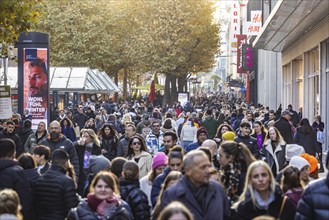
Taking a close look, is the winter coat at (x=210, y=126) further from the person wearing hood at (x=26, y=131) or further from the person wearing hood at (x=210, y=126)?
the person wearing hood at (x=26, y=131)

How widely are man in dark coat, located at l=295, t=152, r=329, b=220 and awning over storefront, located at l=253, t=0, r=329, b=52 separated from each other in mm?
13799

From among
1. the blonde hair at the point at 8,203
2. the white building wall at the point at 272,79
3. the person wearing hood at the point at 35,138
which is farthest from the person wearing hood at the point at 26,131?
the white building wall at the point at 272,79

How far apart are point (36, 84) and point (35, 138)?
9.53 m

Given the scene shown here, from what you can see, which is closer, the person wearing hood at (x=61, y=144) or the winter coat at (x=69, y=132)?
the person wearing hood at (x=61, y=144)

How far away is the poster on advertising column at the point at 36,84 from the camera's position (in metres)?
→ 25.2

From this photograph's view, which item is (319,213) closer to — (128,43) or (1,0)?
(1,0)

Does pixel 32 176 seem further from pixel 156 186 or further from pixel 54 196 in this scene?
pixel 156 186

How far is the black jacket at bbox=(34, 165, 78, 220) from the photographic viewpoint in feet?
29.6

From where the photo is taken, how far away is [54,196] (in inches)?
356

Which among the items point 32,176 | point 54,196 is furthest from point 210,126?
point 54,196

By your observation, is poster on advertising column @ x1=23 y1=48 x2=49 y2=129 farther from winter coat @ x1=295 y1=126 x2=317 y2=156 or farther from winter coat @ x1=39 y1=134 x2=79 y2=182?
winter coat @ x1=39 y1=134 x2=79 y2=182

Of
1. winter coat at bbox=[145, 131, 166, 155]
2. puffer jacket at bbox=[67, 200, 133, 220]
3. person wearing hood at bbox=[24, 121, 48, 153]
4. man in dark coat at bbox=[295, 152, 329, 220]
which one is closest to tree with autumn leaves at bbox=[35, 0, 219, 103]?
winter coat at bbox=[145, 131, 166, 155]

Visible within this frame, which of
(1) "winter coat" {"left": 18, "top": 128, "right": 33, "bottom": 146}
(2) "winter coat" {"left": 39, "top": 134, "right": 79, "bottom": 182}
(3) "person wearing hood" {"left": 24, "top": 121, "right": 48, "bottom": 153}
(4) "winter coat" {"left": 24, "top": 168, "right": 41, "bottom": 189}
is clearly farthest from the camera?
(1) "winter coat" {"left": 18, "top": 128, "right": 33, "bottom": 146}

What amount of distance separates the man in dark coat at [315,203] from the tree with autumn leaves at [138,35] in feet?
167
